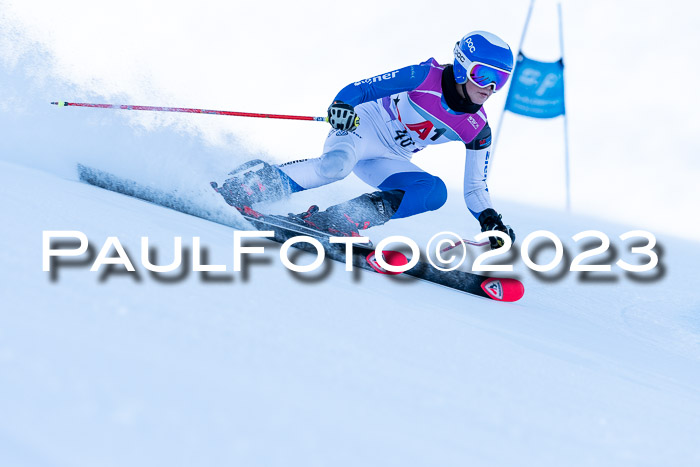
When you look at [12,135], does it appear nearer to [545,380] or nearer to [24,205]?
[24,205]

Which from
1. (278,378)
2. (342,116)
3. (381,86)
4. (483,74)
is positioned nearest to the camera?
(278,378)

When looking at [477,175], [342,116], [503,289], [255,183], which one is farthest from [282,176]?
[503,289]

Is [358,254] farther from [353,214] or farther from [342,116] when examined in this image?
[342,116]

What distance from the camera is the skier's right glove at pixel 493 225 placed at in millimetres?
3959

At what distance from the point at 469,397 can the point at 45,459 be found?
822mm

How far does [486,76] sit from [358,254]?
1.34 metres

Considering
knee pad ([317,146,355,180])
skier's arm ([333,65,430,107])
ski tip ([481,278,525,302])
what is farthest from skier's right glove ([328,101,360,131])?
ski tip ([481,278,525,302])

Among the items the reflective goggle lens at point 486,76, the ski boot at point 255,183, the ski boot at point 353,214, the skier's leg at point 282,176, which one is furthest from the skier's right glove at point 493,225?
the ski boot at point 255,183

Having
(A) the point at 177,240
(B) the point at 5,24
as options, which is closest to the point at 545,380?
(A) the point at 177,240

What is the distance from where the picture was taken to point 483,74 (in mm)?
3676

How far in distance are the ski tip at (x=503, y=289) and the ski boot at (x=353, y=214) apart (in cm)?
93

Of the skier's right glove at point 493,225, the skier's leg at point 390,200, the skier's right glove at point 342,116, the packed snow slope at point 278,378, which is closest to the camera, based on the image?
the packed snow slope at point 278,378

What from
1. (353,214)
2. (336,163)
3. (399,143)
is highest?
(399,143)

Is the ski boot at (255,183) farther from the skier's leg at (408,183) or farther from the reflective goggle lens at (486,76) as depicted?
the reflective goggle lens at (486,76)
